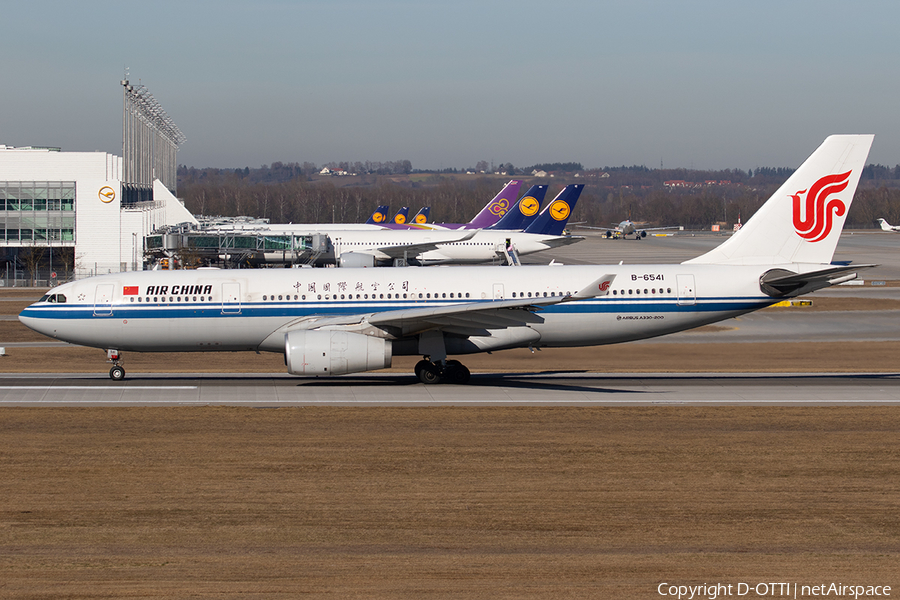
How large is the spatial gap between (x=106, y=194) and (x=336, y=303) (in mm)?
69855

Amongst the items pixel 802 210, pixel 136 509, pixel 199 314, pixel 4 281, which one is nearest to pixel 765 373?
pixel 802 210

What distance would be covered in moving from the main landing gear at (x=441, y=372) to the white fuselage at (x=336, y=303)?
1.21m

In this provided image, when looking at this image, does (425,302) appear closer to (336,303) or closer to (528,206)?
(336,303)

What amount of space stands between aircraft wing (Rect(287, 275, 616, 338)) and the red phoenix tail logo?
27.4ft

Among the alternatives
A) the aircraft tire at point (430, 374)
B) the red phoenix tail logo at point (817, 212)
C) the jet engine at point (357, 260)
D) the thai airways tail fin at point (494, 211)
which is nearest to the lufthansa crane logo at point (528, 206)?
the thai airways tail fin at point (494, 211)

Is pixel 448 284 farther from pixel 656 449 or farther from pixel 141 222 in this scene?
pixel 141 222

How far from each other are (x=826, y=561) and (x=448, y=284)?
18589mm

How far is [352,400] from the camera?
2780 centimetres

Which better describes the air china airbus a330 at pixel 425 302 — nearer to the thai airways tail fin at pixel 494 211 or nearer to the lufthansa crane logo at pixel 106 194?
the lufthansa crane logo at pixel 106 194

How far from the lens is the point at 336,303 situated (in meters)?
30.5

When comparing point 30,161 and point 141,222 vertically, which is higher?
point 30,161

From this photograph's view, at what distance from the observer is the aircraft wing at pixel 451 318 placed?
27.9 meters

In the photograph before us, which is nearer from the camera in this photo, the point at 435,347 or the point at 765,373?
the point at 435,347

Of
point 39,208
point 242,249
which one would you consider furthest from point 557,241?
point 39,208
